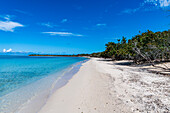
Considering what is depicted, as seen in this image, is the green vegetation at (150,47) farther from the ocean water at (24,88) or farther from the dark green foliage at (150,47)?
the ocean water at (24,88)

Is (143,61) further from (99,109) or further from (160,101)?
(99,109)

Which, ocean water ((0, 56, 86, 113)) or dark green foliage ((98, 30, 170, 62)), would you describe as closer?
ocean water ((0, 56, 86, 113))

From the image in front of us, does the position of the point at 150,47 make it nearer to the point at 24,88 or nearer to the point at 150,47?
the point at 150,47

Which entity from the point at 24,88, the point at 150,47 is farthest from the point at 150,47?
the point at 24,88

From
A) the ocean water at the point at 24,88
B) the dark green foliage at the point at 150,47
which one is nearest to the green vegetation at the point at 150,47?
the dark green foliage at the point at 150,47

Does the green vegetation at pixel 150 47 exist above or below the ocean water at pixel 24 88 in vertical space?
above

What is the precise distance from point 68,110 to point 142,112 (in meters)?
2.87

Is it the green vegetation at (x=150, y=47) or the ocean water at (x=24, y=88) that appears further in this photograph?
the green vegetation at (x=150, y=47)

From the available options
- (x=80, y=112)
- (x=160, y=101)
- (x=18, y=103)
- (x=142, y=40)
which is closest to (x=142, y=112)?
(x=160, y=101)

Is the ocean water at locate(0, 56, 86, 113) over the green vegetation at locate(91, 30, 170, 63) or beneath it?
beneath

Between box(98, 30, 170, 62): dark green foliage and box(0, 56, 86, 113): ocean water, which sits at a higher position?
box(98, 30, 170, 62): dark green foliage

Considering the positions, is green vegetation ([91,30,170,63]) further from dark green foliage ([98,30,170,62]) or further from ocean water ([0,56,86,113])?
ocean water ([0,56,86,113])

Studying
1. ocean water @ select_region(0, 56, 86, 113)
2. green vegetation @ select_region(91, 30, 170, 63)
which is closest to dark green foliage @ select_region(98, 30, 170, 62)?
green vegetation @ select_region(91, 30, 170, 63)

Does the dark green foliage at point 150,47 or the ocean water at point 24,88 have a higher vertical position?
the dark green foliage at point 150,47
